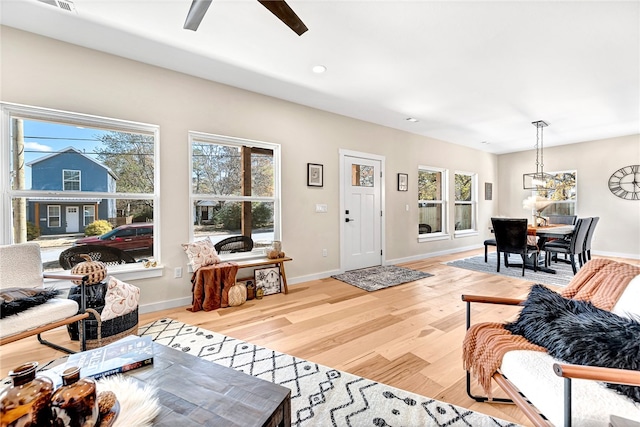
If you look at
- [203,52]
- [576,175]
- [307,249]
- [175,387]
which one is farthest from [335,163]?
[576,175]

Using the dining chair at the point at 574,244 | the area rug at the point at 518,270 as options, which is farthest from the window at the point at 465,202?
the dining chair at the point at 574,244

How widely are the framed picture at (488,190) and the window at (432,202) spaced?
1.87 meters

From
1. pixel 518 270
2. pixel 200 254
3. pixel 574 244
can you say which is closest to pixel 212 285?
pixel 200 254

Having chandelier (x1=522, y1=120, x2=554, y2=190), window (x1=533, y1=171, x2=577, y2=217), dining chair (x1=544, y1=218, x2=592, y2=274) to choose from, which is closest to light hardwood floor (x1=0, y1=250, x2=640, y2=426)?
dining chair (x1=544, y1=218, x2=592, y2=274)

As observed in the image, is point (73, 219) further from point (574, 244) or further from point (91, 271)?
point (574, 244)

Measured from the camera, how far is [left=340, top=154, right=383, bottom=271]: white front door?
4.74 m

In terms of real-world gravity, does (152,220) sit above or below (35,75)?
below

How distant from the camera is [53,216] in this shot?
103 inches

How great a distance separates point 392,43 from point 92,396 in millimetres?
3121

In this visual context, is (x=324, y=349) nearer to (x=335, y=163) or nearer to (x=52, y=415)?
(x=52, y=415)

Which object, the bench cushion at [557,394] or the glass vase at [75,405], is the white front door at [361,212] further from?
the glass vase at [75,405]

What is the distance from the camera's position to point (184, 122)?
127 inches

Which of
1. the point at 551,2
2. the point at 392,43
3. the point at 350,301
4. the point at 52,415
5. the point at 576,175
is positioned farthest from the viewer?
the point at 576,175

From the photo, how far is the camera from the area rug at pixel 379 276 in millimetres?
3975
